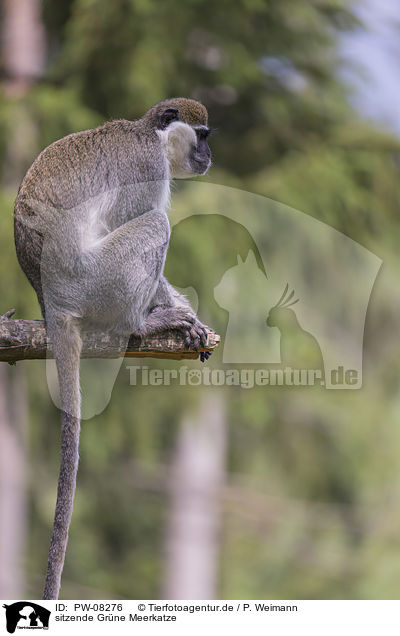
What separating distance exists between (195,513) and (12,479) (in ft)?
8.10

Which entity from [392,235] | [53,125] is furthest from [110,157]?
[392,235]

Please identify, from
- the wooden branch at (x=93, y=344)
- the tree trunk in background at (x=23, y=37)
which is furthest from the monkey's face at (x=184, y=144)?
the tree trunk in background at (x=23, y=37)

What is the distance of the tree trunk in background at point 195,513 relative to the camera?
30.2 ft

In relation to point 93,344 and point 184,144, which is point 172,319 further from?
point 184,144

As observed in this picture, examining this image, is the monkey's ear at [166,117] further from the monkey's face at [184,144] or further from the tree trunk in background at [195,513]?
the tree trunk in background at [195,513]

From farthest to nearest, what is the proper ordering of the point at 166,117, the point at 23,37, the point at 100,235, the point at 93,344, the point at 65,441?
the point at 23,37 → the point at 166,117 → the point at 100,235 → the point at 93,344 → the point at 65,441

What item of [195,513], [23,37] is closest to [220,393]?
[195,513]

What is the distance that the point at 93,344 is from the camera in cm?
283

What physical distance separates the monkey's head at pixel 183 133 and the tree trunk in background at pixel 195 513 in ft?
19.8

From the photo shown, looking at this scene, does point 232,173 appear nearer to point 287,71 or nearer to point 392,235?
point 287,71

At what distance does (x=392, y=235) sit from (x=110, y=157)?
16.4 feet

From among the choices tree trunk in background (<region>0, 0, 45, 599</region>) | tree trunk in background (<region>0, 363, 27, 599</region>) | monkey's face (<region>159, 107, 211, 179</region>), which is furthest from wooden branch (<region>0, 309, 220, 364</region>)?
tree trunk in background (<region>0, 363, 27, 599</region>)

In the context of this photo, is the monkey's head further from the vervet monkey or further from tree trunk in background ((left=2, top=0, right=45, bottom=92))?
tree trunk in background ((left=2, top=0, right=45, bottom=92))

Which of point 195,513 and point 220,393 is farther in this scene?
point 195,513
